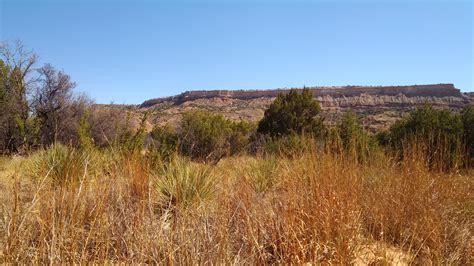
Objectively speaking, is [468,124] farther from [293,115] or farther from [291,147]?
[293,115]

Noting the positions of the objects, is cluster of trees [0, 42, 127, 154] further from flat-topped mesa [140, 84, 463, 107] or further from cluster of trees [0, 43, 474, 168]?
flat-topped mesa [140, 84, 463, 107]

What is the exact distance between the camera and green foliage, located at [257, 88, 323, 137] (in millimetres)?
17203

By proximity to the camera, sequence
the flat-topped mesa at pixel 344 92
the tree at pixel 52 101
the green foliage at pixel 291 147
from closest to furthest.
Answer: the green foliage at pixel 291 147 < the tree at pixel 52 101 < the flat-topped mesa at pixel 344 92

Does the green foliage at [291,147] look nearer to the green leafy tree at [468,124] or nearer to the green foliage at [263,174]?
the green foliage at [263,174]

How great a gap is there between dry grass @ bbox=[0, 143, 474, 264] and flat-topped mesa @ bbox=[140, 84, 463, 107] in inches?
2558

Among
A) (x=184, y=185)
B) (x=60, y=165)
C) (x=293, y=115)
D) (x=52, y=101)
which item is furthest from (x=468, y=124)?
(x=52, y=101)

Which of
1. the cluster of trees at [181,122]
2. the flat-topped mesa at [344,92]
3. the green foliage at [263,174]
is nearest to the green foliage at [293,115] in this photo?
the cluster of trees at [181,122]

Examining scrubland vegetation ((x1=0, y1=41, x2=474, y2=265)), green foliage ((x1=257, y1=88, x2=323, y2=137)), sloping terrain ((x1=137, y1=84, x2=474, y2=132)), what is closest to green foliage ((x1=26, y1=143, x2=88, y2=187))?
scrubland vegetation ((x1=0, y1=41, x2=474, y2=265))

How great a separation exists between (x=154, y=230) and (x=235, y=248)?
0.68m

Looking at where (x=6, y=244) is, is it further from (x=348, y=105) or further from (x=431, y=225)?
(x=348, y=105)

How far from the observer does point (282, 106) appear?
17828 millimetres

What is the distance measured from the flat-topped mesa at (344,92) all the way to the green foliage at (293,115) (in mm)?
51063

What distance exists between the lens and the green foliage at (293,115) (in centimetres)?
1720

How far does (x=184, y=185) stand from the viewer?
3873 mm
